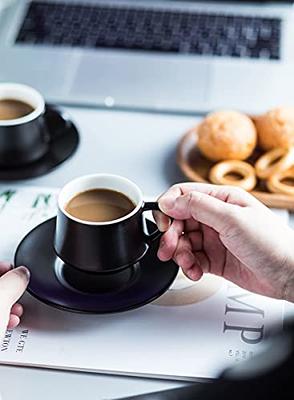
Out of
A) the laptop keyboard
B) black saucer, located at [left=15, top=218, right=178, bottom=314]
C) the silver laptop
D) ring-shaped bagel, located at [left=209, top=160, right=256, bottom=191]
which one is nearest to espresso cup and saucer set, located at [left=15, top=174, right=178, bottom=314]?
black saucer, located at [left=15, top=218, right=178, bottom=314]

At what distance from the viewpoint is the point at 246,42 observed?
53.1 inches

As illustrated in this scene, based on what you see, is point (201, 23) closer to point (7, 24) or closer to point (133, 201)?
point (7, 24)

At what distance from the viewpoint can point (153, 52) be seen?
4.37ft

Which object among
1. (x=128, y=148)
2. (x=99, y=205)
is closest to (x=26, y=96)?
(x=128, y=148)

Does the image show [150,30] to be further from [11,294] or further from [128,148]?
[11,294]

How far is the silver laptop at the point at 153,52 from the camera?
1229 millimetres

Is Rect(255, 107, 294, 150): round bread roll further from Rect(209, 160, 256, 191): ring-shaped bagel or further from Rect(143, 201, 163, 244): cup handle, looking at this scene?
Rect(143, 201, 163, 244): cup handle

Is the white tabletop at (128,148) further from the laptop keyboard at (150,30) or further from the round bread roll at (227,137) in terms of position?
the laptop keyboard at (150,30)

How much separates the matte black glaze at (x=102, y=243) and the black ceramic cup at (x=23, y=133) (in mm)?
228

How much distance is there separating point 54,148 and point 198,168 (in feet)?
0.69

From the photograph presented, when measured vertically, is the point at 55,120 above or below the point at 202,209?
below

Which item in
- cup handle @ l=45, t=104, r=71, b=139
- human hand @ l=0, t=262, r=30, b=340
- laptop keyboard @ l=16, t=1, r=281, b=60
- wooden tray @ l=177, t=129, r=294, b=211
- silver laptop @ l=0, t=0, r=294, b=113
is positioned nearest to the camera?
human hand @ l=0, t=262, r=30, b=340

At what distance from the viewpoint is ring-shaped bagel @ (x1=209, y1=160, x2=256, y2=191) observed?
102 cm

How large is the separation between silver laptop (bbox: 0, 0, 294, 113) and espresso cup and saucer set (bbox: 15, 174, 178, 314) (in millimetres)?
369
